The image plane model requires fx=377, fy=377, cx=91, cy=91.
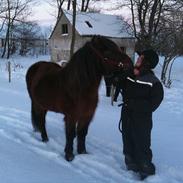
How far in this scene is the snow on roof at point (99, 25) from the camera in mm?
39953

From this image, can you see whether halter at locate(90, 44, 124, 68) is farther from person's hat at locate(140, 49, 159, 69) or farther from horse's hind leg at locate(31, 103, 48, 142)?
horse's hind leg at locate(31, 103, 48, 142)

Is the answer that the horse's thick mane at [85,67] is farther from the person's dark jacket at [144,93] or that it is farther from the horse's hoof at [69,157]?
the horse's hoof at [69,157]

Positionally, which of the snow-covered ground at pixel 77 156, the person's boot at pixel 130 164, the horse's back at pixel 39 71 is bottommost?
the snow-covered ground at pixel 77 156

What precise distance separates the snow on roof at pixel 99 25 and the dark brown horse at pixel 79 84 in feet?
110

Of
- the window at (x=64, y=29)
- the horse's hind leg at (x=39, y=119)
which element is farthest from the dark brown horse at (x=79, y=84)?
the window at (x=64, y=29)

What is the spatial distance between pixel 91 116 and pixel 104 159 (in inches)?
25.9

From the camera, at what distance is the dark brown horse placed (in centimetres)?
491

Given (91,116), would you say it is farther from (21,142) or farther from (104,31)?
(104,31)

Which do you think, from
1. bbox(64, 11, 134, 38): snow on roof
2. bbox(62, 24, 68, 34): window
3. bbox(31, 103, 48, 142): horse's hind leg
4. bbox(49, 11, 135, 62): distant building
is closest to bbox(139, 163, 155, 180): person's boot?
bbox(31, 103, 48, 142): horse's hind leg

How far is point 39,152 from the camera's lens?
5.71m

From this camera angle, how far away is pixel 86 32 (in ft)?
130

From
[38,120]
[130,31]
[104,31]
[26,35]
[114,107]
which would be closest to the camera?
[38,120]

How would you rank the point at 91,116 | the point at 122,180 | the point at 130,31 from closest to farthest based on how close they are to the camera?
the point at 122,180 < the point at 91,116 < the point at 130,31

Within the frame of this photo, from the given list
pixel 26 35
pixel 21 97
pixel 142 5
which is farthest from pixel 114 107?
pixel 26 35
